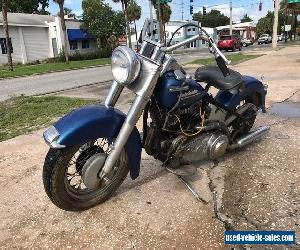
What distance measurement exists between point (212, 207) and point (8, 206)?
2023mm

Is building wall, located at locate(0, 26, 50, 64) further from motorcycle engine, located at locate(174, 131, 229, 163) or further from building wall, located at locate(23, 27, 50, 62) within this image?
motorcycle engine, located at locate(174, 131, 229, 163)

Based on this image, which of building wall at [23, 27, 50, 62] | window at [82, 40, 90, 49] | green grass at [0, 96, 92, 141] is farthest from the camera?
window at [82, 40, 90, 49]

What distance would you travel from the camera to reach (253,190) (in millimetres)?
3623

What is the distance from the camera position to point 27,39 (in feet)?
113

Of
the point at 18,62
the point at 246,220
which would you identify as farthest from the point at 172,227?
the point at 18,62

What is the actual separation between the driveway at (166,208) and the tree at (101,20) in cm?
3522

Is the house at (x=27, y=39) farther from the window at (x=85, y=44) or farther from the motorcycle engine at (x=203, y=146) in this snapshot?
the motorcycle engine at (x=203, y=146)

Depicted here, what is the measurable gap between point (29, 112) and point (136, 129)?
202 inches

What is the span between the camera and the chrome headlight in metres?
2.99

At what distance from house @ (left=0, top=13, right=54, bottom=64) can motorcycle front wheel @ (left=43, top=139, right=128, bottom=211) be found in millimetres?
31430

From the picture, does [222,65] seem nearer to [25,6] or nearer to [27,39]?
[27,39]

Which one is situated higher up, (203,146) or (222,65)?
(222,65)

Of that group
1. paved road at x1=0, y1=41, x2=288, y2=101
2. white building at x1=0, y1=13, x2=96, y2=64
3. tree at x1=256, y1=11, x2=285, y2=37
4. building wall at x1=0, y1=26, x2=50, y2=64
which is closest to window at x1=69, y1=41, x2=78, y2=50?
white building at x1=0, y1=13, x2=96, y2=64

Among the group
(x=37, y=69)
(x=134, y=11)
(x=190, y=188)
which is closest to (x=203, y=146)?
(x=190, y=188)
